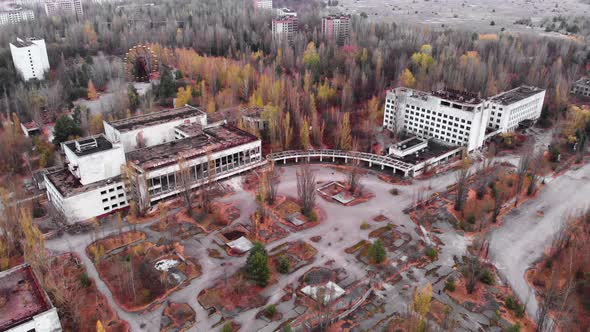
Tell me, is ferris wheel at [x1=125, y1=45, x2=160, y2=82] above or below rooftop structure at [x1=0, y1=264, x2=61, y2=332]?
above

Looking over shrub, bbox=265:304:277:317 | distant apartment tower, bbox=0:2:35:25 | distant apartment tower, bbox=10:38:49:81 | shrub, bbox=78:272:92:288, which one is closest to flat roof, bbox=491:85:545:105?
shrub, bbox=265:304:277:317

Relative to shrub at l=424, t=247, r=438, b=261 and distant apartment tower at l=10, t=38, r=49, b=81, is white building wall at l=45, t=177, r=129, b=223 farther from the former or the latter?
distant apartment tower at l=10, t=38, r=49, b=81

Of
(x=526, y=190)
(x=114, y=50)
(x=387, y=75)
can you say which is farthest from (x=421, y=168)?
(x=114, y=50)

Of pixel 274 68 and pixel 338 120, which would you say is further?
pixel 274 68

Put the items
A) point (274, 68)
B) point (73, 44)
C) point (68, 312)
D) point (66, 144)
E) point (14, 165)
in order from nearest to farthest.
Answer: point (68, 312) < point (66, 144) < point (14, 165) < point (274, 68) < point (73, 44)

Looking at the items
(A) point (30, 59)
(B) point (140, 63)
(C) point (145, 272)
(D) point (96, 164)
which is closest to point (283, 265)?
(C) point (145, 272)

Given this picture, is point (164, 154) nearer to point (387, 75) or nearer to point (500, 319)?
point (500, 319)

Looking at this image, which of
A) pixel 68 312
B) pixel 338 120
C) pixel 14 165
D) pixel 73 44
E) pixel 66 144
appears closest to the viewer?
pixel 68 312
